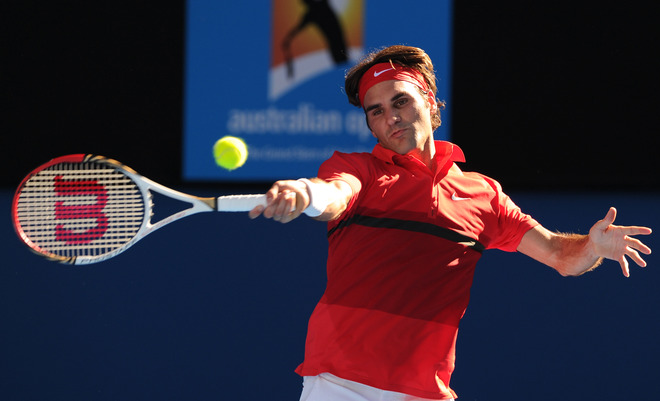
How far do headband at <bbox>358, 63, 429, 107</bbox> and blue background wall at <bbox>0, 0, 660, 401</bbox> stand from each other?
3.93 feet

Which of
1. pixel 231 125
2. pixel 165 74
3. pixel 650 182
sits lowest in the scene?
pixel 650 182

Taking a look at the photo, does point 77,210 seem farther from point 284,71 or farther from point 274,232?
point 284,71

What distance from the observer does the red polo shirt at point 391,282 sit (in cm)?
245

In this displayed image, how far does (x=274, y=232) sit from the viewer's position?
13.4 ft

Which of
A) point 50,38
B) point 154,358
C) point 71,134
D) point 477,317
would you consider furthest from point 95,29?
point 477,317

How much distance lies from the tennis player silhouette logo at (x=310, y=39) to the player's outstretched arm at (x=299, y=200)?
191cm

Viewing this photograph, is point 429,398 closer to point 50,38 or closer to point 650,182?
point 650,182

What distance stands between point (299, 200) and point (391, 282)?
61cm

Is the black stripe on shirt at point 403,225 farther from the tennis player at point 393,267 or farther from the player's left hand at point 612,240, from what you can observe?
the player's left hand at point 612,240

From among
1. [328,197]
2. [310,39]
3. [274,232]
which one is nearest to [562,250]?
[328,197]

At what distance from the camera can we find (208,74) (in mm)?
3986

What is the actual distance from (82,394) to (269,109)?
184cm

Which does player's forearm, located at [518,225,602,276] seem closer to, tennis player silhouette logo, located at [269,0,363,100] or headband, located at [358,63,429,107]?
headband, located at [358,63,429,107]

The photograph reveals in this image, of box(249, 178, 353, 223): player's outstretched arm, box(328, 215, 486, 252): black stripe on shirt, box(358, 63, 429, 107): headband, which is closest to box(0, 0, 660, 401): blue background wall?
box(358, 63, 429, 107): headband
